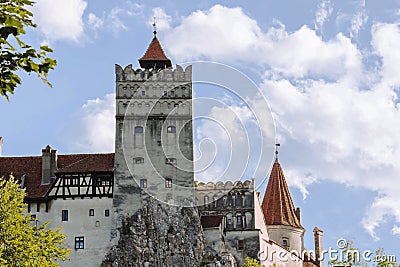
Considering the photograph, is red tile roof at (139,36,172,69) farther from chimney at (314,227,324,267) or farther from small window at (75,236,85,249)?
chimney at (314,227,324,267)

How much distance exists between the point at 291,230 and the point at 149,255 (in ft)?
55.1

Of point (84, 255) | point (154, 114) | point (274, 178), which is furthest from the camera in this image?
point (274, 178)

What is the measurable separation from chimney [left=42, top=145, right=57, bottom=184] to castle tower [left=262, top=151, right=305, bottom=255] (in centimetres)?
2032

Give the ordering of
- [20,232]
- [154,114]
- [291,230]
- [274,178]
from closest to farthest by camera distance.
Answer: [20,232] → [154,114] → [291,230] → [274,178]

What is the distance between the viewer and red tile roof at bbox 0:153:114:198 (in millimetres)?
64562

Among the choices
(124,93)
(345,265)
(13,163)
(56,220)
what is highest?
(124,93)

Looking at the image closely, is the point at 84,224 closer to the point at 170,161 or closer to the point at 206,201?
Result: the point at 170,161

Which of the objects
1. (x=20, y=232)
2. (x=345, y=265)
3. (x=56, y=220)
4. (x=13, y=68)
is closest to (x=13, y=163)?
(x=56, y=220)

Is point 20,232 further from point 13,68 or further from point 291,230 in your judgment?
point 291,230

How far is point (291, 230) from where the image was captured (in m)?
74.4

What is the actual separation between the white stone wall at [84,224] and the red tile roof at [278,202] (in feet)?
58.8

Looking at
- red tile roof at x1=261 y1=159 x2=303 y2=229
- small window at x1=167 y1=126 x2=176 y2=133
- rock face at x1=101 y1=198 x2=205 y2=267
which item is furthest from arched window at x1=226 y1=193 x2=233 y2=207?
red tile roof at x1=261 y1=159 x2=303 y2=229

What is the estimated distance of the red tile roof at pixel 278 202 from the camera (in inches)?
2960

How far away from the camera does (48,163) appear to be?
66.3m
